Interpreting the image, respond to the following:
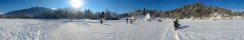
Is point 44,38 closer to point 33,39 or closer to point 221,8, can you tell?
point 33,39

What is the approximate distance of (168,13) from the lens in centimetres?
13500

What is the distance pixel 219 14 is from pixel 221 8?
58.3ft

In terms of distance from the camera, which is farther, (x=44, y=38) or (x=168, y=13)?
(x=168, y=13)

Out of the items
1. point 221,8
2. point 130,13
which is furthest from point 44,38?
point 221,8

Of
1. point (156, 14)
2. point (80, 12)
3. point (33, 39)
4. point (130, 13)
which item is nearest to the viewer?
point (33, 39)

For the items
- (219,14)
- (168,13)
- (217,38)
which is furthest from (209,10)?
(217,38)

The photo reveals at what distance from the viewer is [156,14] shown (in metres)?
133

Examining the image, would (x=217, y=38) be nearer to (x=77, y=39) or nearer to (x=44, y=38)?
(x=77, y=39)

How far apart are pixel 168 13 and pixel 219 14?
2106 centimetres

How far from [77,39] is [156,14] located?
372 ft

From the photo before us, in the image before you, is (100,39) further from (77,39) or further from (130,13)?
(130,13)

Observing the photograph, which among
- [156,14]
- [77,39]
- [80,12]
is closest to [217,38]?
[77,39]

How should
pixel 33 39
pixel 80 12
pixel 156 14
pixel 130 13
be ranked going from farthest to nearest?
pixel 80 12 → pixel 156 14 → pixel 130 13 → pixel 33 39

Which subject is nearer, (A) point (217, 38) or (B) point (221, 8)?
(A) point (217, 38)
